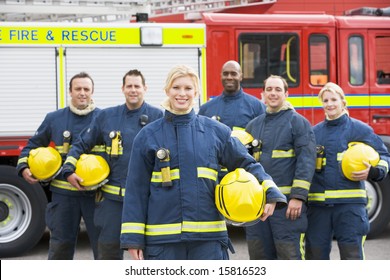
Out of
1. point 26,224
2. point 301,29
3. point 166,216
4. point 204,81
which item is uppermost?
point 301,29

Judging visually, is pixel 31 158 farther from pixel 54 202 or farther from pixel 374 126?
pixel 374 126

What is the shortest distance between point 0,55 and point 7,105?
1.68ft

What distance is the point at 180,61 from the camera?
8719 mm

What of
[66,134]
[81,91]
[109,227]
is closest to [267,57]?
[81,91]

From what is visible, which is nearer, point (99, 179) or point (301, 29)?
point (99, 179)

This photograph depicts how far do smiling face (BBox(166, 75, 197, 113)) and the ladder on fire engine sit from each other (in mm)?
4514

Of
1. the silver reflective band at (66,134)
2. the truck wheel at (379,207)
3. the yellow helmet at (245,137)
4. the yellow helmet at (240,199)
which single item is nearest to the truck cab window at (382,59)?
the truck wheel at (379,207)

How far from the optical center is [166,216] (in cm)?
424

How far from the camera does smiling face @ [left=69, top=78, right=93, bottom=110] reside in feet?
21.0

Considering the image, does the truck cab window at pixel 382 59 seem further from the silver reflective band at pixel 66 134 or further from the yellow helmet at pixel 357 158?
the silver reflective band at pixel 66 134

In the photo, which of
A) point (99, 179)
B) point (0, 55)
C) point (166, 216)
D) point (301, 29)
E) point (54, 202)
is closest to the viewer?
point (166, 216)

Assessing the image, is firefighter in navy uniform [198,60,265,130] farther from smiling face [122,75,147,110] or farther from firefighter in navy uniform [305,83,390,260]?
smiling face [122,75,147,110]

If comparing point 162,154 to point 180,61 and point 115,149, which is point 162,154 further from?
point 180,61

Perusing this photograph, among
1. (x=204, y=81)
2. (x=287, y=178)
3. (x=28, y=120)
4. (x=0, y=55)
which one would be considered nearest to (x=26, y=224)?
(x=28, y=120)
